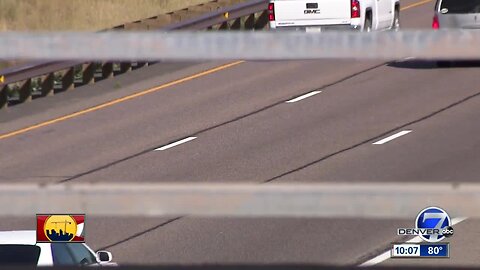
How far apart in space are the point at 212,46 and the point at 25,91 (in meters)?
20.2

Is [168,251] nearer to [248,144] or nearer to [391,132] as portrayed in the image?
[248,144]

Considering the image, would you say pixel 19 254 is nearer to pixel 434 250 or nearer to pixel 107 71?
pixel 434 250

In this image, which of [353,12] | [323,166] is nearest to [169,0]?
[353,12]

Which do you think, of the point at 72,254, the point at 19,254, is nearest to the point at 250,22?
the point at 72,254

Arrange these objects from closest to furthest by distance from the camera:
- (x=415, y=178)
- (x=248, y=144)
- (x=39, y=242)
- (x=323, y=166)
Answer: (x=39, y=242)
(x=415, y=178)
(x=323, y=166)
(x=248, y=144)

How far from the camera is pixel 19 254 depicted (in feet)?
25.4

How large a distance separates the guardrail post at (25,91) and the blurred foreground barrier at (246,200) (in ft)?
65.1

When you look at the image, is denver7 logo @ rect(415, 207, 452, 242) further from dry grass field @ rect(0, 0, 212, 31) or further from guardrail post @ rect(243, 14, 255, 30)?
dry grass field @ rect(0, 0, 212, 31)

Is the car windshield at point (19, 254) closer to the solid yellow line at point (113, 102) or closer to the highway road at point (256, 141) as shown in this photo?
the highway road at point (256, 141)

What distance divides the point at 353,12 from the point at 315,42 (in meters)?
23.3

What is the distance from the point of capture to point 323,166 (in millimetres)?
16516

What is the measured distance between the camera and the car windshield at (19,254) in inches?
297

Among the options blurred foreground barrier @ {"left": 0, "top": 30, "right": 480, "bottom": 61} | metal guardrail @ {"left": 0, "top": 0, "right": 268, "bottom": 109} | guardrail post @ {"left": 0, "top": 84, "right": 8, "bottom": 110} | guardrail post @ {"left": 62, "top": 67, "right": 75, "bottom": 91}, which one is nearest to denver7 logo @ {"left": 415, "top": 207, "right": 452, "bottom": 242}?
blurred foreground barrier @ {"left": 0, "top": 30, "right": 480, "bottom": 61}

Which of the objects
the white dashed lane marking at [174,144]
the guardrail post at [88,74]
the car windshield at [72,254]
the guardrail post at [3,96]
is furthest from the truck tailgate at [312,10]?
the car windshield at [72,254]
